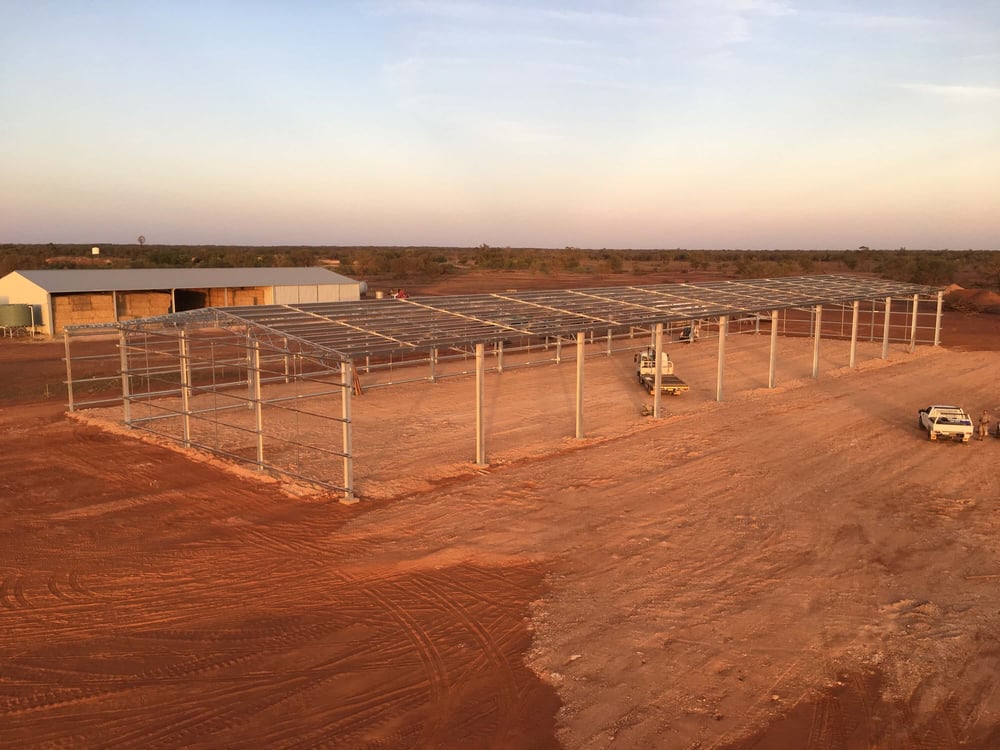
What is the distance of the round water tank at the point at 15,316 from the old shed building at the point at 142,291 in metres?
0.36

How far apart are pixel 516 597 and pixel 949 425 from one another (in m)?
13.5

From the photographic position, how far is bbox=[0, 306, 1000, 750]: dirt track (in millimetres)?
7781

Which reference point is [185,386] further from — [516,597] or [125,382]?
[516,597]

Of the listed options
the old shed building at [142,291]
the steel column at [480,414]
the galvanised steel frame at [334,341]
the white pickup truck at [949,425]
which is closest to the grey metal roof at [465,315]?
the galvanised steel frame at [334,341]

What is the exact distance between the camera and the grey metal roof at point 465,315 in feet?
51.4

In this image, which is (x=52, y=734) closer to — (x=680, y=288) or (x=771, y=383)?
(x=771, y=383)

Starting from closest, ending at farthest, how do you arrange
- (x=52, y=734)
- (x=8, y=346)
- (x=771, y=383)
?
1. (x=52, y=734)
2. (x=771, y=383)
3. (x=8, y=346)

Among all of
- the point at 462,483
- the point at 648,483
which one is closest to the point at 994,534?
the point at 648,483

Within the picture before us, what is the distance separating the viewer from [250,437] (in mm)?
19672

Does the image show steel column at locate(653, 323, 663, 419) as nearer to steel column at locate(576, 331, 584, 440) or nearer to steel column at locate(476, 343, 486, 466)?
steel column at locate(576, 331, 584, 440)

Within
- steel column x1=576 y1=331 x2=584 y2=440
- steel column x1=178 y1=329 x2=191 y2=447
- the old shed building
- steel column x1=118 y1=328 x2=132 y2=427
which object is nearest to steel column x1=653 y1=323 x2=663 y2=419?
steel column x1=576 y1=331 x2=584 y2=440

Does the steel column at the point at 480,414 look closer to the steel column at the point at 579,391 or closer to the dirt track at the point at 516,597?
the dirt track at the point at 516,597

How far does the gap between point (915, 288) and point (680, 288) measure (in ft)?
44.7

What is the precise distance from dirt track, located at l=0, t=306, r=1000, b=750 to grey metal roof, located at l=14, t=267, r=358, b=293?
1839 centimetres
